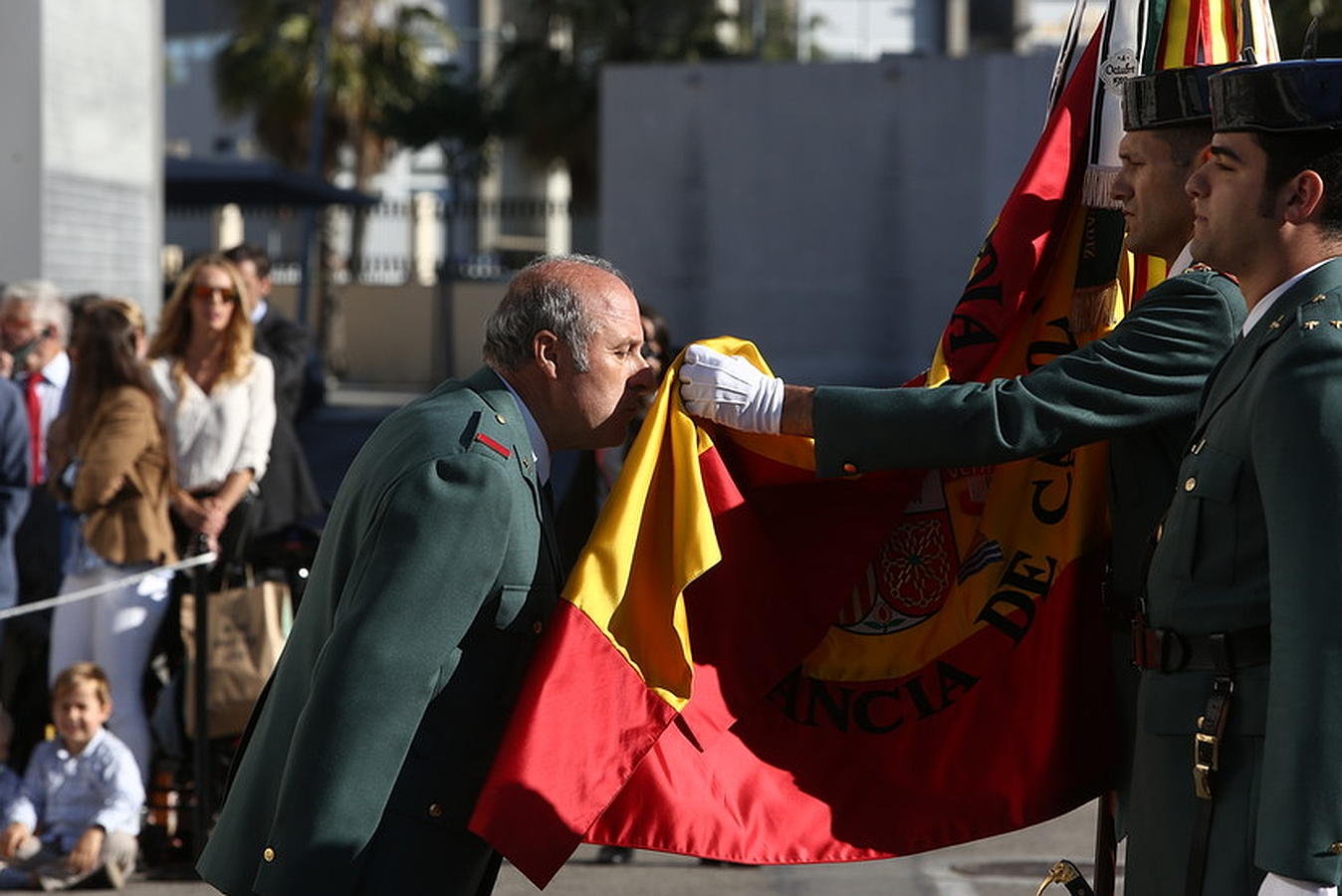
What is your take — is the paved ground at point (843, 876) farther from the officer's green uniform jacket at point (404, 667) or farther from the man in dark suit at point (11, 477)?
the officer's green uniform jacket at point (404, 667)

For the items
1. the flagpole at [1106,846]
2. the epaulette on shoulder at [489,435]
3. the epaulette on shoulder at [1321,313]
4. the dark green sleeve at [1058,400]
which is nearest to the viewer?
the epaulette on shoulder at [1321,313]

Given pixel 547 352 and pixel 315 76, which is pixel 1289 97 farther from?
pixel 315 76

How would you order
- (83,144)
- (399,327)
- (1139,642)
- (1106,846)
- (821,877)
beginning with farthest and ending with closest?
(399,327), (83,144), (821,877), (1106,846), (1139,642)

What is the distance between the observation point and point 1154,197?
3.50m

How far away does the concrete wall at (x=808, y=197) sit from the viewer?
76.3 ft

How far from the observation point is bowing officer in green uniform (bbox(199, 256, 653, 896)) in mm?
3080

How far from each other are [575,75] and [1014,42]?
11.9m

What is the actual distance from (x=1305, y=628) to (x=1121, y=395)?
735 millimetres

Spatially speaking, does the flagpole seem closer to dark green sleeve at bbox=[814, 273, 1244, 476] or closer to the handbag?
dark green sleeve at bbox=[814, 273, 1244, 476]

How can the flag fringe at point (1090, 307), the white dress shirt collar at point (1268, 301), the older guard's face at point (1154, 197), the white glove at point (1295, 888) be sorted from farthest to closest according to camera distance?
the flag fringe at point (1090, 307) → the older guard's face at point (1154, 197) → the white dress shirt collar at point (1268, 301) → the white glove at point (1295, 888)

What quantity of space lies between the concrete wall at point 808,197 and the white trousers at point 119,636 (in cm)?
1691

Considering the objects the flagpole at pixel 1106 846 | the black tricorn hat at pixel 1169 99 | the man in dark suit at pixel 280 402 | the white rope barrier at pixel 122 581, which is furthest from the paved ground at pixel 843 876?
the black tricorn hat at pixel 1169 99

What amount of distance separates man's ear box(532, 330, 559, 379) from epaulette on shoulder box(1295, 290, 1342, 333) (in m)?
1.19

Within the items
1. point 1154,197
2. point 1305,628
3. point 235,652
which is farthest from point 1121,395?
point 235,652
